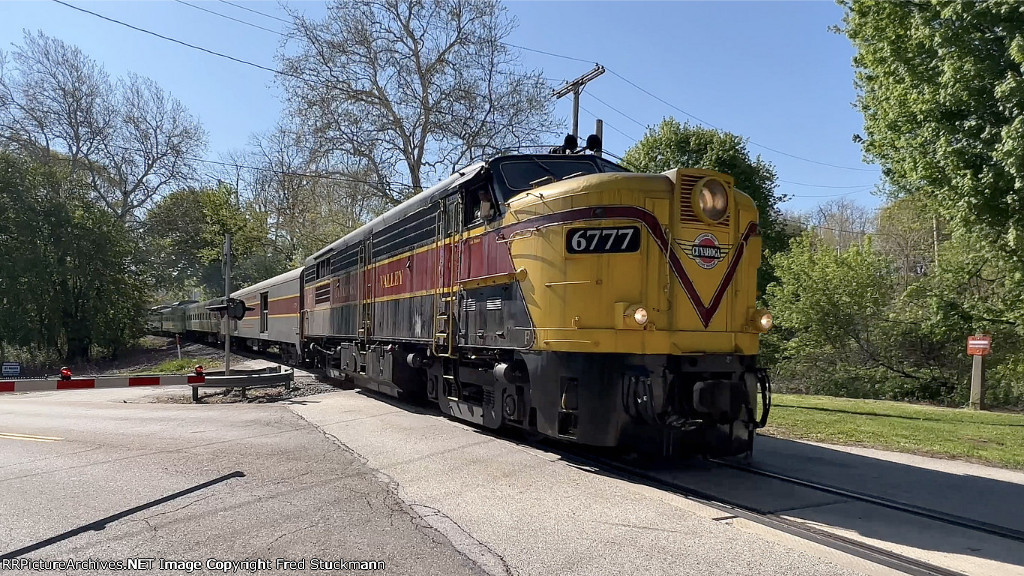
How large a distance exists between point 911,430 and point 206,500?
33.5ft

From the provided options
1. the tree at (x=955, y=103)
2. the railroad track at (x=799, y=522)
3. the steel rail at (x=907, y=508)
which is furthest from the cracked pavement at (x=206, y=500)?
the tree at (x=955, y=103)

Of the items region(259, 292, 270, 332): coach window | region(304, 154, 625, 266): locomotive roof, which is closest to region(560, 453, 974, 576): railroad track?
region(304, 154, 625, 266): locomotive roof

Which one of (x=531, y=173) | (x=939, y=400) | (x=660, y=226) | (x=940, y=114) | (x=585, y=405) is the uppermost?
(x=940, y=114)

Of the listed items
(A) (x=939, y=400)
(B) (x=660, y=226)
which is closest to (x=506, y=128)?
(A) (x=939, y=400)

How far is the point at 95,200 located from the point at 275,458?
38.1 meters

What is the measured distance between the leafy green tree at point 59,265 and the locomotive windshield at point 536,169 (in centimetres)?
3142

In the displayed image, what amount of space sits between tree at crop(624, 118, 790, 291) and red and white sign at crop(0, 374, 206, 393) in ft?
70.2

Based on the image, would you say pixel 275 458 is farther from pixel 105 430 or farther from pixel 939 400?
pixel 939 400

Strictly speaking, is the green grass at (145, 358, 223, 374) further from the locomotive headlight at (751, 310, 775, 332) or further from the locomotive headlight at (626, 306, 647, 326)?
the locomotive headlight at (751, 310, 775, 332)

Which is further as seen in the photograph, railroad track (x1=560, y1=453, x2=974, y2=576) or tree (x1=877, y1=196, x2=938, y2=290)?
tree (x1=877, y1=196, x2=938, y2=290)

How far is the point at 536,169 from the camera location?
9180 millimetres

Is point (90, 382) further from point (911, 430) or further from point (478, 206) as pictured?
point (911, 430)

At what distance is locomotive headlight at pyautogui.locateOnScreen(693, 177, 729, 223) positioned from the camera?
7547mm

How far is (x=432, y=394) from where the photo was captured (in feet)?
37.8
